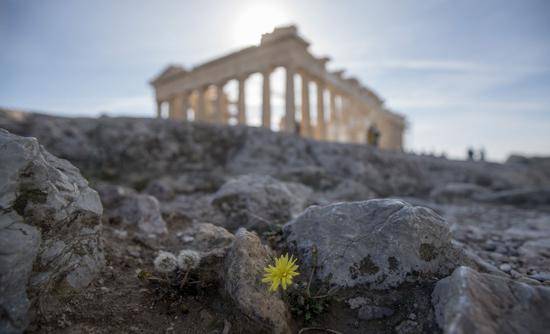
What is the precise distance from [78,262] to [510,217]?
872 cm

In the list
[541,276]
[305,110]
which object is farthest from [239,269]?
[305,110]

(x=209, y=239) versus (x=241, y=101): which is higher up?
(x=241, y=101)

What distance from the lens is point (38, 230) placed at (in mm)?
2041

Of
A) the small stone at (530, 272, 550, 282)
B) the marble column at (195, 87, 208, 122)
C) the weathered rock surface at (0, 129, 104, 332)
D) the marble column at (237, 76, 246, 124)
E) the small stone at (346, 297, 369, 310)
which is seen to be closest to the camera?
the weathered rock surface at (0, 129, 104, 332)

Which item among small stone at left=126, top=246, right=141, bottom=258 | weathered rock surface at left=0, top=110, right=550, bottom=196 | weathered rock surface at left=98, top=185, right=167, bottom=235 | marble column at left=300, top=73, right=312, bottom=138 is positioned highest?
marble column at left=300, top=73, right=312, bottom=138

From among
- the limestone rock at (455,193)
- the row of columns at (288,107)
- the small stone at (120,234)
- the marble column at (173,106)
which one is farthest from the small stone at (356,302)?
the marble column at (173,106)

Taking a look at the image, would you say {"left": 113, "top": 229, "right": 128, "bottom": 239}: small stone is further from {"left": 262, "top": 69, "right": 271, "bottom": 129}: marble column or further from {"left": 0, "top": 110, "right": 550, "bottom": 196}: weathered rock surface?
{"left": 262, "top": 69, "right": 271, "bottom": 129}: marble column

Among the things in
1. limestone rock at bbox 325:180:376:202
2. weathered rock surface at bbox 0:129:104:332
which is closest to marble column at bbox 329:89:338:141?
limestone rock at bbox 325:180:376:202

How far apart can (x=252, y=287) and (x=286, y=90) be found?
66.5 ft

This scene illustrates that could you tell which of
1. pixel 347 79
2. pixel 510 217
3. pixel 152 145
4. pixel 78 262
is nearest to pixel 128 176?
pixel 152 145

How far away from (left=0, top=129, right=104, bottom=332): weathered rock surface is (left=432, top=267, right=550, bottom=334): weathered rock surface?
2.43 metres

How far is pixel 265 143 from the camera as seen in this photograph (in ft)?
35.4

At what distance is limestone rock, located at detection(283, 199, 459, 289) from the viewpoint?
7.79 feet

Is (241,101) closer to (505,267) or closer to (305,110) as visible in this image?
(305,110)
